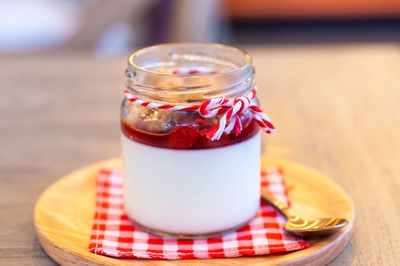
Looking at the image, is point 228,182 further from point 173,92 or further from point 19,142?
point 19,142

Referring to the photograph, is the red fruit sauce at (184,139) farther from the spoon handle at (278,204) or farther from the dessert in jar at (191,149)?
the spoon handle at (278,204)

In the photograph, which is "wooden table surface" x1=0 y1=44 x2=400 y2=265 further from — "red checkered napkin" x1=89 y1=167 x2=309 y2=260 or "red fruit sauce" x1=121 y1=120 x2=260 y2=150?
"red fruit sauce" x1=121 y1=120 x2=260 y2=150

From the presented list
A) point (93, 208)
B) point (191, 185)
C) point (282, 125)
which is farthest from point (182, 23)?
point (191, 185)

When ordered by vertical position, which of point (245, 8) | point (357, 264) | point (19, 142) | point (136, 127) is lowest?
point (245, 8)

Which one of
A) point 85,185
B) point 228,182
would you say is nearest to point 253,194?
point 228,182

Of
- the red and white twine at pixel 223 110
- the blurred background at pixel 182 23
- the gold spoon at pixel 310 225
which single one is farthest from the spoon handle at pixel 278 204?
the blurred background at pixel 182 23

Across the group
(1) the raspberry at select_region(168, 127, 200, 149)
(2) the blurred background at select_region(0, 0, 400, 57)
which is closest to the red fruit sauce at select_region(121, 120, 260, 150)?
(1) the raspberry at select_region(168, 127, 200, 149)

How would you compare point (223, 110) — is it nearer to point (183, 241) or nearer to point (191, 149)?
point (191, 149)
